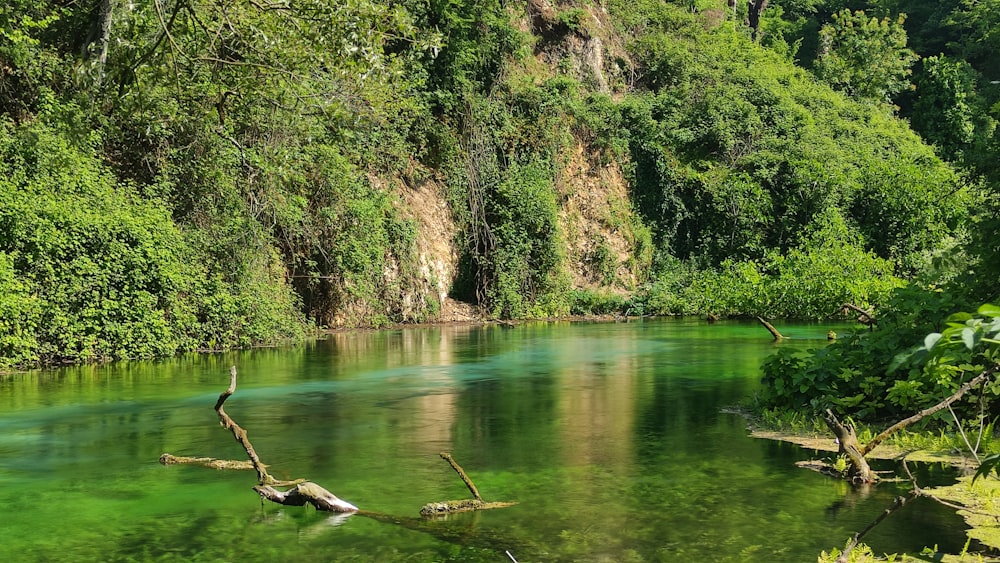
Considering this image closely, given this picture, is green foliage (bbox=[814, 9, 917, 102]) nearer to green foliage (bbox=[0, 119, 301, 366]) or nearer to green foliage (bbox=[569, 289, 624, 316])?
green foliage (bbox=[569, 289, 624, 316])

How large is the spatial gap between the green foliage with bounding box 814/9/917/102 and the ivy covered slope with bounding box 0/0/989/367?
25 cm

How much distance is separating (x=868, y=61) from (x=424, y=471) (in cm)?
4407

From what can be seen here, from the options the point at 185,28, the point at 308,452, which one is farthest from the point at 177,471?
the point at 185,28

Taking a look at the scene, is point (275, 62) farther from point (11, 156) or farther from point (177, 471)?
point (177, 471)

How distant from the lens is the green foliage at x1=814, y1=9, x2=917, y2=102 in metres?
45.2

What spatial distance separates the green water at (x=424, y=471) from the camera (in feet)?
18.0

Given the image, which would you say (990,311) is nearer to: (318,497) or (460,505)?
(460,505)

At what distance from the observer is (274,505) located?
6395 millimetres

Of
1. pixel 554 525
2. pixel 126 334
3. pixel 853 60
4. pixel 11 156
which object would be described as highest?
pixel 853 60

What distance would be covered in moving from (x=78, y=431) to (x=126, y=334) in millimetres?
6959

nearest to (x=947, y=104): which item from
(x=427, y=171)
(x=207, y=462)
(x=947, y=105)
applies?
(x=947, y=105)

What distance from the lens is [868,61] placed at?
4531 centimetres

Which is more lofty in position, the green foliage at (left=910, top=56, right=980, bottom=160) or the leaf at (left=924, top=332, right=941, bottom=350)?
the green foliage at (left=910, top=56, right=980, bottom=160)

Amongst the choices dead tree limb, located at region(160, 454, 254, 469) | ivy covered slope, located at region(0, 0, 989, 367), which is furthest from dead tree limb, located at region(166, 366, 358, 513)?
ivy covered slope, located at region(0, 0, 989, 367)
